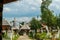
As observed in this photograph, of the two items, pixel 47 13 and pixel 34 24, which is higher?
pixel 47 13

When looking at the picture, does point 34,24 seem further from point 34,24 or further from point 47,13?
point 47,13

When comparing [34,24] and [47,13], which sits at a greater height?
[47,13]

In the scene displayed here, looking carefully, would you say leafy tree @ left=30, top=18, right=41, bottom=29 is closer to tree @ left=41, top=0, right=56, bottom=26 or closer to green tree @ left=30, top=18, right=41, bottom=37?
green tree @ left=30, top=18, right=41, bottom=37

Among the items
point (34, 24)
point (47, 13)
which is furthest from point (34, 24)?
point (47, 13)

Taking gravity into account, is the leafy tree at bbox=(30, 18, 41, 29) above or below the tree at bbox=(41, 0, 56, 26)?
below

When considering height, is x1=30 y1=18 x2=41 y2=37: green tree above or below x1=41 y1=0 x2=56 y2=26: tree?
below

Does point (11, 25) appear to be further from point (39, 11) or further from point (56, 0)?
point (56, 0)

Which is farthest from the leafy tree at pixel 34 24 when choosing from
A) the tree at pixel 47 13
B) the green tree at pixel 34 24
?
the tree at pixel 47 13

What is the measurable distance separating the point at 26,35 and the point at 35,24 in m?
0.31

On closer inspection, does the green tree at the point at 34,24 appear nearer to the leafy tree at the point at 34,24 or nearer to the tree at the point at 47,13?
the leafy tree at the point at 34,24

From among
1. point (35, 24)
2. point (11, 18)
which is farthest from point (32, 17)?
point (11, 18)

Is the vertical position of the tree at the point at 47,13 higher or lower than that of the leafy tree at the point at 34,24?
higher

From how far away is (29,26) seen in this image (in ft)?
13.9

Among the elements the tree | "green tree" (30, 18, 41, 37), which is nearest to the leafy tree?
"green tree" (30, 18, 41, 37)
